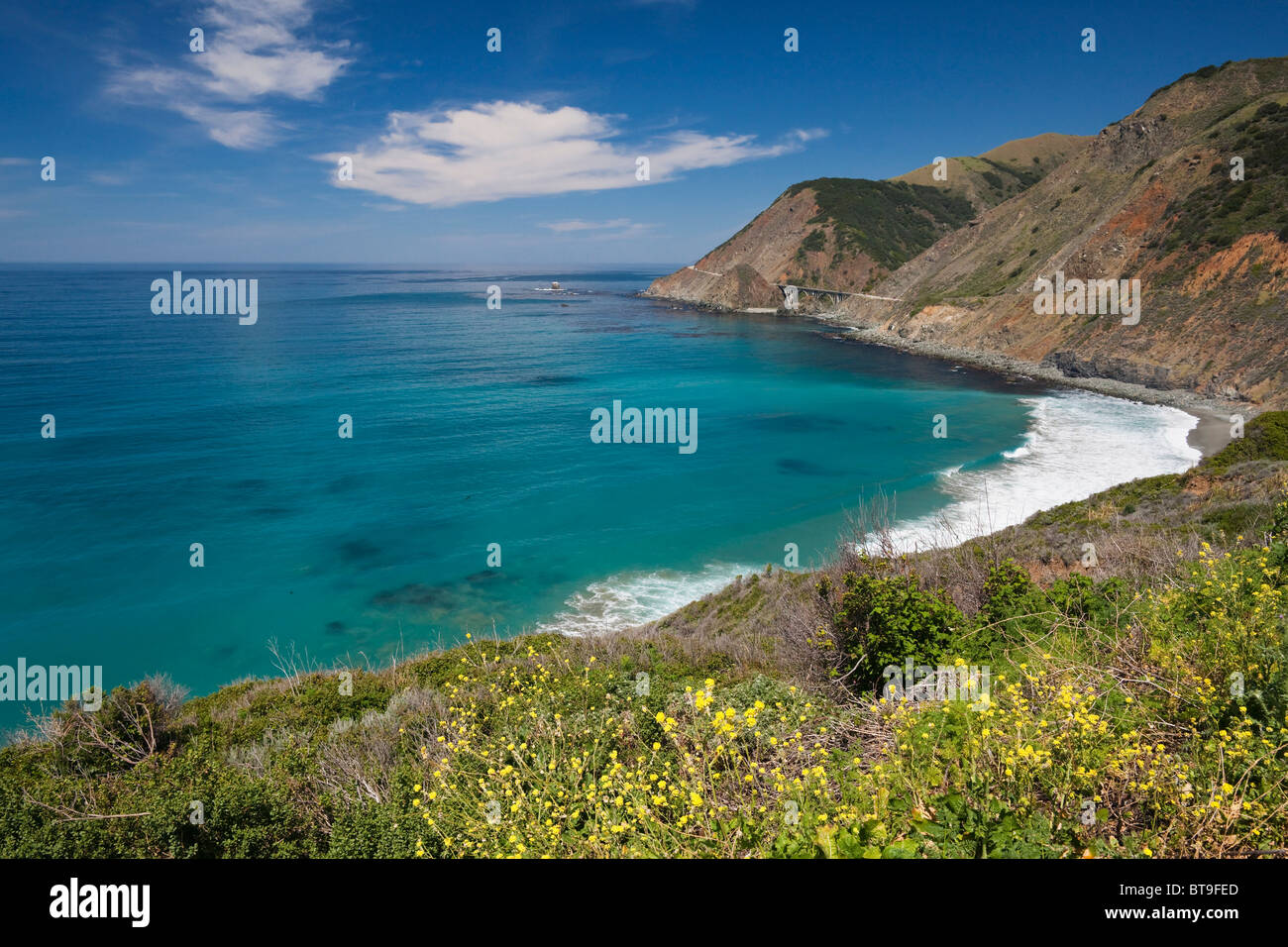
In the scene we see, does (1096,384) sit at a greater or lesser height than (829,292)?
lesser

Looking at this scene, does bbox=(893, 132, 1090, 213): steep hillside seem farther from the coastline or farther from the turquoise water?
the turquoise water

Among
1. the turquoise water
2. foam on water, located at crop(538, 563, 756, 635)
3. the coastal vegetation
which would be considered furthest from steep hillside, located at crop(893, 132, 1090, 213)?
the coastal vegetation

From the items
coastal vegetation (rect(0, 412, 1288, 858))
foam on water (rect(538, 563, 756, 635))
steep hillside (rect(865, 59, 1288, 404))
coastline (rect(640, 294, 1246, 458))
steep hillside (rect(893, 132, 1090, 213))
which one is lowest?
foam on water (rect(538, 563, 756, 635))

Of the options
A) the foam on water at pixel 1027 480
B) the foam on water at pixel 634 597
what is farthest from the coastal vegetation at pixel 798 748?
the foam on water at pixel 634 597

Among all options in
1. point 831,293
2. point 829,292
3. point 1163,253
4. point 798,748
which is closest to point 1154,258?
point 1163,253

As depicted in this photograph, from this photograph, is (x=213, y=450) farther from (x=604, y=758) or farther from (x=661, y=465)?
(x=604, y=758)

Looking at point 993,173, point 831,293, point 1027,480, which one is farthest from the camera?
point 993,173

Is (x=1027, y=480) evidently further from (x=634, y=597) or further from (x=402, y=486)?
(x=402, y=486)
